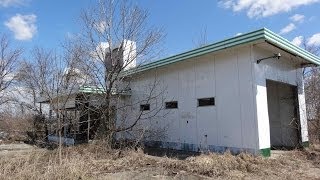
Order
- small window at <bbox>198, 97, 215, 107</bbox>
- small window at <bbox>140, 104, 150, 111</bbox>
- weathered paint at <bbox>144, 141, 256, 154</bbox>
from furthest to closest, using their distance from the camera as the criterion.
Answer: small window at <bbox>140, 104, 150, 111</bbox> → small window at <bbox>198, 97, 215, 107</bbox> → weathered paint at <bbox>144, 141, 256, 154</bbox>

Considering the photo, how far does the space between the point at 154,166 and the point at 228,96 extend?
424 cm

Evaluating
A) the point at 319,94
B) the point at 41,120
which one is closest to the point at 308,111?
the point at 319,94

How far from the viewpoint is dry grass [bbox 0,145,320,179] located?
770cm

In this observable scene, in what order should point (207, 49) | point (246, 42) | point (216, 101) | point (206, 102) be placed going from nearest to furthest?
point (246, 42) → point (207, 49) → point (216, 101) → point (206, 102)

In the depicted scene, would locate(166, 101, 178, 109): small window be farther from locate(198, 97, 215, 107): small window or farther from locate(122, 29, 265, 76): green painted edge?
locate(122, 29, 265, 76): green painted edge

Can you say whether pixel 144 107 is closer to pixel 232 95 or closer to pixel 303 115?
pixel 232 95

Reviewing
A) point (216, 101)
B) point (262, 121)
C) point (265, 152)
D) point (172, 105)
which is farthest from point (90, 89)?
point (265, 152)

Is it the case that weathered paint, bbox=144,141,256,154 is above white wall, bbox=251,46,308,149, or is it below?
below

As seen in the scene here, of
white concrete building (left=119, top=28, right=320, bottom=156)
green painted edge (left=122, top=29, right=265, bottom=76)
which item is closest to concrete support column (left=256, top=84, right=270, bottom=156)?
white concrete building (left=119, top=28, right=320, bottom=156)

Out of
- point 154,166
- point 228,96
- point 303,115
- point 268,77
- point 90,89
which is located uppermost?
point 268,77

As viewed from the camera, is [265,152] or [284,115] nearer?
[265,152]

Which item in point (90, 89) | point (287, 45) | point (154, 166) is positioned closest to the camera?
point (154, 166)

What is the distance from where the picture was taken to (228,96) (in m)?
12.4

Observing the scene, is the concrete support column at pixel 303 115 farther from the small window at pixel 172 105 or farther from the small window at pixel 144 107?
the small window at pixel 144 107
